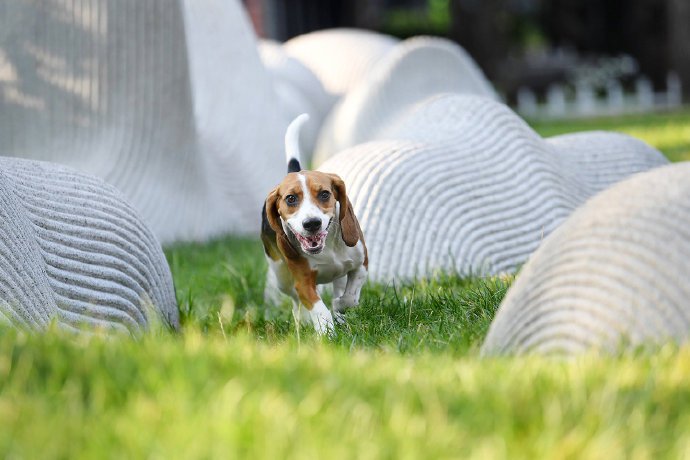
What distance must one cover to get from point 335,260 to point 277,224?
266mm

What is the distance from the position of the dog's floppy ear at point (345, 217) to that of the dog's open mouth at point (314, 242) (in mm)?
186

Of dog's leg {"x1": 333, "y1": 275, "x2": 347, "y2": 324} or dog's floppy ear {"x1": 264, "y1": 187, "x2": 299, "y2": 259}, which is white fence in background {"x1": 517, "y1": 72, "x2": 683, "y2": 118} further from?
dog's floppy ear {"x1": 264, "y1": 187, "x2": 299, "y2": 259}

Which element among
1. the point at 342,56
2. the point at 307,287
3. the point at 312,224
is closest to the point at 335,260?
the point at 307,287

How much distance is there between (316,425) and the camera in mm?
2523

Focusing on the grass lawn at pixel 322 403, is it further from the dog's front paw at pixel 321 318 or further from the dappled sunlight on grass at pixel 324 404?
the dog's front paw at pixel 321 318

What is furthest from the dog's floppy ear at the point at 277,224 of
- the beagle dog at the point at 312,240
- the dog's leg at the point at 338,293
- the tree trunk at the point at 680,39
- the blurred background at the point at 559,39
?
the tree trunk at the point at 680,39

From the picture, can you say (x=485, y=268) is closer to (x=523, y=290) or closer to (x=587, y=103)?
(x=523, y=290)

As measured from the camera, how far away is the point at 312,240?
13.7 ft

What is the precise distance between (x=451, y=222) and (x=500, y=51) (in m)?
17.5

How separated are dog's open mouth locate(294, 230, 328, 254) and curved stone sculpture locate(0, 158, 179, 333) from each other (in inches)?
26.9

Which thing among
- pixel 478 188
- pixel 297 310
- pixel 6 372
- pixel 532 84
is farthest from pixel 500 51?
pixel 6 372

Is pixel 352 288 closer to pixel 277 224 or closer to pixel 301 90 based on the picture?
pixel 277 224

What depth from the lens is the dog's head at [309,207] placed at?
13.6ft

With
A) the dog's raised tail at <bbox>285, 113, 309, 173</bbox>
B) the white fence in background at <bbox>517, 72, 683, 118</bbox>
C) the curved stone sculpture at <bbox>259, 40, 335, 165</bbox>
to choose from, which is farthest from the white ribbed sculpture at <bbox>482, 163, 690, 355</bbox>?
the white fence in background at <bbox>517, 72, 683, 118</bbox>
